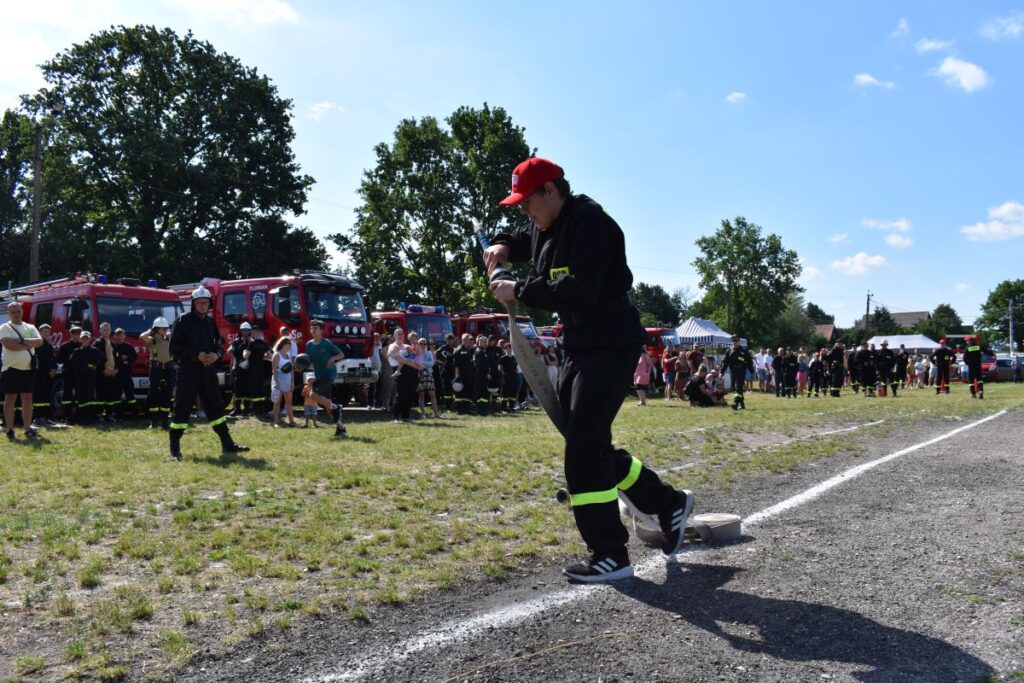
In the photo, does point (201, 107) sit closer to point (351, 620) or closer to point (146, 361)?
point (146, 361)

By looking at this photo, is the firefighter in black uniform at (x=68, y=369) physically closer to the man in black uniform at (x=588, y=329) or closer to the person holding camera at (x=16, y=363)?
the person holding camera at (x=16, y=363)

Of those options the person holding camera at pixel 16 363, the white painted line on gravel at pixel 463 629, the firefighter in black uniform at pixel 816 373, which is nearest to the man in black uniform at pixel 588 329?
the white painted line on gravel at pixel 463 629

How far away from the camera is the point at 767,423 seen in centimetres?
1476

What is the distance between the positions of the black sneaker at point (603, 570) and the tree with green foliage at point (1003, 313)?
13723 cm

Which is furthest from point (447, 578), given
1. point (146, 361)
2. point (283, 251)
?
point (283, 251)

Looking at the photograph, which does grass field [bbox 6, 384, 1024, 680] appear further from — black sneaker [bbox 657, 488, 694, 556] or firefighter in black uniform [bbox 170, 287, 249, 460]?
black sneaker [bbox 657, 488, 694, 556]

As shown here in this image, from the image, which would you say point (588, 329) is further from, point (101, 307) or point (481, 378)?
point (101, 307)

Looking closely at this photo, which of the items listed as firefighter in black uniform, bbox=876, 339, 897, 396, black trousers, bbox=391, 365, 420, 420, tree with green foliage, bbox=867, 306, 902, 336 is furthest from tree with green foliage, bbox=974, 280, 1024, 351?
black trousers, bbox=391, 365, 420, 420

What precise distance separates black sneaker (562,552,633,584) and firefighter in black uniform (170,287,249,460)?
681cm

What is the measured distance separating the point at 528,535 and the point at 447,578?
3.64 ft

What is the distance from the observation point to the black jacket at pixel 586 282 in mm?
4023

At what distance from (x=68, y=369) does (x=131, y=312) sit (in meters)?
3.69

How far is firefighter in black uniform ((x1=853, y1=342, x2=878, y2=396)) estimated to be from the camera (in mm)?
30062

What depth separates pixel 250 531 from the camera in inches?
214
